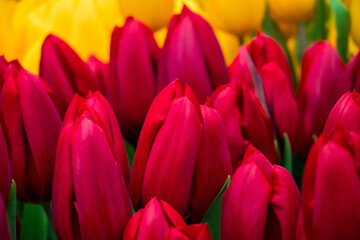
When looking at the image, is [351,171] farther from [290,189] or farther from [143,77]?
[143,77]

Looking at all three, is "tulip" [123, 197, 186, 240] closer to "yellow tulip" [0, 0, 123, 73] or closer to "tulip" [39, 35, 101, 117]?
"tulip" [39, 35, 101, 117]

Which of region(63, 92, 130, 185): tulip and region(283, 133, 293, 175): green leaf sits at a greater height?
region(63, 92, 130, 185): tulip

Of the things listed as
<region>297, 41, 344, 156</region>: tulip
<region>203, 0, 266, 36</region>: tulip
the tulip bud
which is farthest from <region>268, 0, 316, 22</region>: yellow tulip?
the tulip bud

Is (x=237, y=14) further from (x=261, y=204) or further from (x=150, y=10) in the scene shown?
(x=261, y=204)

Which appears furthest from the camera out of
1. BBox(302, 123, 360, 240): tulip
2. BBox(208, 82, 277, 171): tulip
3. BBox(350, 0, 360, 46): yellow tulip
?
BBox(350, 0, 360, 46): yellow tulip

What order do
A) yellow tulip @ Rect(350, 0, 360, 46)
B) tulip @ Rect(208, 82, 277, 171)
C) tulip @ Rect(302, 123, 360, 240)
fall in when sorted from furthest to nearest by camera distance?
yellow tulip @ Rect(350, 0, 360, 46), tulip @ Rect(208, 82, 277, 171), tulip @ Rect(302, 123, 360, 240)

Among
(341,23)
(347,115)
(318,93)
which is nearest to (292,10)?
(341,23)
